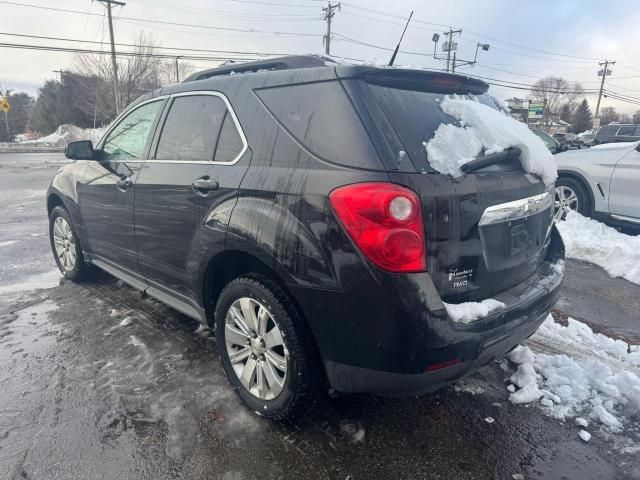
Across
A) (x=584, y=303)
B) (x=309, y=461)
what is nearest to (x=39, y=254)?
(x=309, y=461)

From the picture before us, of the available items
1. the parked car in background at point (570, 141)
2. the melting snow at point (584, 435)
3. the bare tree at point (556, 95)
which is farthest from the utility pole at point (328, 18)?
the bare tree at point (556, 95)

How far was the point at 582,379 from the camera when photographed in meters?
2.99

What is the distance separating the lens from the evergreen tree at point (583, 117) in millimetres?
84525

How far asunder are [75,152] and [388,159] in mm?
3154

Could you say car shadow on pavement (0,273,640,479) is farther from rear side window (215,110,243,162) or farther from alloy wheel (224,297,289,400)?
rear side window (215,110,243,162)

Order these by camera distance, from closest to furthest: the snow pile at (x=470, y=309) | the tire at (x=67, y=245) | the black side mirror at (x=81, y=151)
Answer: the snow pile at (x=470, y=309) → the black side mirror at (x=81, y=151) → the tire at (x=67, y=245)

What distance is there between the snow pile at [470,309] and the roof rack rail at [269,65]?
4.80 ft

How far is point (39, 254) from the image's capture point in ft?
19.7

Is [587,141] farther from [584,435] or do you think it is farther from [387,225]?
[387,225]

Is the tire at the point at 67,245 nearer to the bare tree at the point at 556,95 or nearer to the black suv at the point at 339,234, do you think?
the black suv at the point at 339,234

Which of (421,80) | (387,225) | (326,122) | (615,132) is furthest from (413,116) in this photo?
(615,132)

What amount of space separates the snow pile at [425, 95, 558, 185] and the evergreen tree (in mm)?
95070

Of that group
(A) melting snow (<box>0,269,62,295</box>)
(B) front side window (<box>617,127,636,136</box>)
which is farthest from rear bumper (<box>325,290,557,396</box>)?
(B) front side window (<box>617,127,636,136</box>)

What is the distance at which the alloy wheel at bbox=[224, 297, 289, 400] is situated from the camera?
2.45 metres
